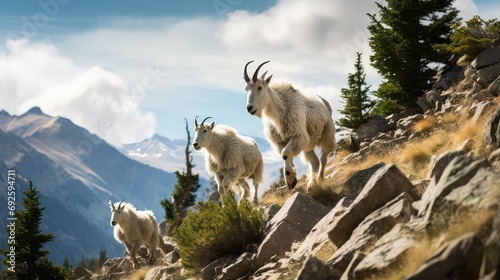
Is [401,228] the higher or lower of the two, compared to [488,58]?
lower

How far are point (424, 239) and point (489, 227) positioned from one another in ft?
2.49

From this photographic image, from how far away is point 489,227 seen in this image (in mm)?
4594

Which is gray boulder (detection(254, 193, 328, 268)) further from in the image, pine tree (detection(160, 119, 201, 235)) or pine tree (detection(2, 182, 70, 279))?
pine tree (detection(160, 119, 201, 235))

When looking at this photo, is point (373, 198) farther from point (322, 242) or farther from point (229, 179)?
point (229, 179)

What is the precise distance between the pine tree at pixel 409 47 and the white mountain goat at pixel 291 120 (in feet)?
36.8

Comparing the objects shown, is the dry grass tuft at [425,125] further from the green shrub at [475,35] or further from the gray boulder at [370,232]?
the gray boulder at [370,232]

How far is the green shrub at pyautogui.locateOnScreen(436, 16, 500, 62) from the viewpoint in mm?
19203

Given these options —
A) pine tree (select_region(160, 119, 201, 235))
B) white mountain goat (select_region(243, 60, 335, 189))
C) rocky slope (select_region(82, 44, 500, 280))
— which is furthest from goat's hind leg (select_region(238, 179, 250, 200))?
pine tree (select_region(160, 119, 201, 235))

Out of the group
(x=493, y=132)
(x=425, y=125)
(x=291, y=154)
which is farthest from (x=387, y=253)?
(x=425, y=125)

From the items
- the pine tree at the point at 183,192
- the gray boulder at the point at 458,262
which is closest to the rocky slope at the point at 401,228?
the gray boulder at the point at 458,262

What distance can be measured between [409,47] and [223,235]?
1664cm

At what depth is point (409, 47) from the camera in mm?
23766

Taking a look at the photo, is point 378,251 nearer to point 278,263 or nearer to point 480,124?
point 278,263

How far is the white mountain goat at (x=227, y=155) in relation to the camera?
15.8 metres
